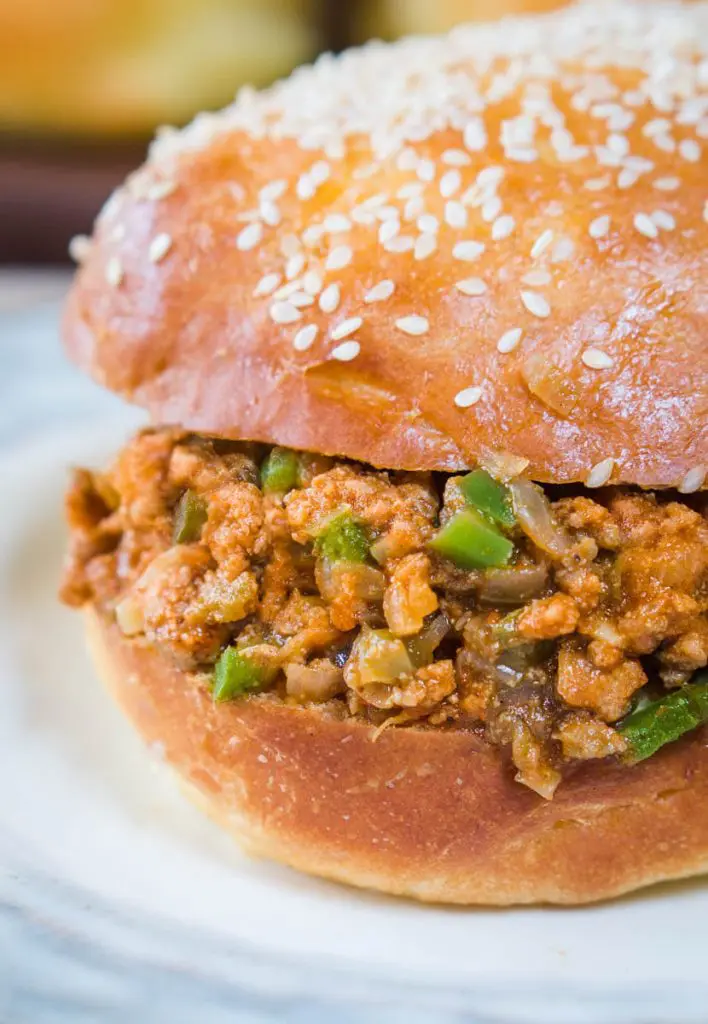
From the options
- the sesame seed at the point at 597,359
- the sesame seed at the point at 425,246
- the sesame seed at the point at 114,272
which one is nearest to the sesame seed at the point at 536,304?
the sesame seed at the point at 597,359

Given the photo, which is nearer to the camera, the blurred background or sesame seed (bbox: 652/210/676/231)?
sesame seed (bbox: 652/210/676/231)

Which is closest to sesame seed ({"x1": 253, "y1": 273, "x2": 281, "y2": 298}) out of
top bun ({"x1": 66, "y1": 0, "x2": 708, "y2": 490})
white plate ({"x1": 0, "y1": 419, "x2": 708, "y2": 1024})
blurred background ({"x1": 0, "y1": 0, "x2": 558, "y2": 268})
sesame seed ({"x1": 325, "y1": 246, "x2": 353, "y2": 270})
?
top bun ({"x1": 66, "y1": 0, "x2": 708, "y2": 490})

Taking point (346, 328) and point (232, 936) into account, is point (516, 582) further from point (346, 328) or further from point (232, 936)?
point (232, 936)

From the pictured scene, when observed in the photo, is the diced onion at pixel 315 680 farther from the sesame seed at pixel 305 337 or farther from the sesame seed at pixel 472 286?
the sesame seed at pixel 472 286

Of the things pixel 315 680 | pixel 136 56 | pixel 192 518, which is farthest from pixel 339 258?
pixel 136 56

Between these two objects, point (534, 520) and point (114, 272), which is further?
point (114, 272)

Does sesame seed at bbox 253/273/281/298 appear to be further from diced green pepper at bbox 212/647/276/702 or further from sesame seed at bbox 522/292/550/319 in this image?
diced green pepper at bbox 212/647/276/702

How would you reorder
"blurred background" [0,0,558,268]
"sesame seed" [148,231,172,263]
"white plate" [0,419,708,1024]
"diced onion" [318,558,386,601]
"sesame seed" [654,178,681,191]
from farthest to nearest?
"blurred background" [0,0,558,268]
"sesame seed" [148,231,172,263]
"sesame seed" [654,178,681,191]
"diced onion" [318,558,386,601]
"white plate" [0,419,708,1024]
